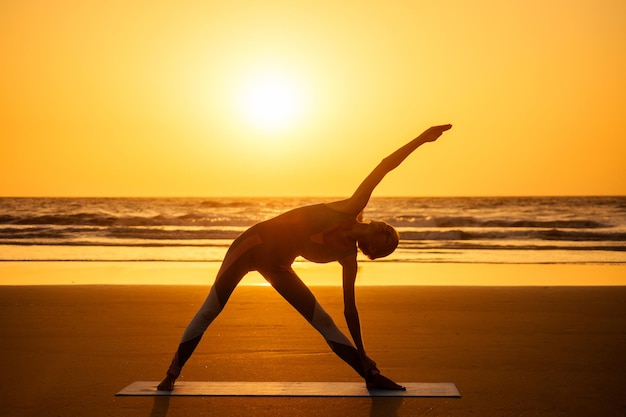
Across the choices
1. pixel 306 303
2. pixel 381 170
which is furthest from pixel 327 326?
pixel 381 170

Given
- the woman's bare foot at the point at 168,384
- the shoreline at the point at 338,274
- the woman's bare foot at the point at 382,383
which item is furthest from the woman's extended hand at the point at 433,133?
the shoreline at the point at 338,274

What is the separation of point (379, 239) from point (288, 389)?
1329mm

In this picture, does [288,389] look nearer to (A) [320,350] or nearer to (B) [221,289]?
(B) [221,289]

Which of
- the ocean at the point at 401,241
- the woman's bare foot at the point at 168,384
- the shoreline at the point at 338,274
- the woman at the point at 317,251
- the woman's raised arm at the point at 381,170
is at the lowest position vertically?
the ocean at the point at 401,241

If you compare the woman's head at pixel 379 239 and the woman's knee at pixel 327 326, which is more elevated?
the woman's head at pixel 379 239

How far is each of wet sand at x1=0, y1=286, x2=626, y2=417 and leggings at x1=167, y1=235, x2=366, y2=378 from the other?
0.38 m

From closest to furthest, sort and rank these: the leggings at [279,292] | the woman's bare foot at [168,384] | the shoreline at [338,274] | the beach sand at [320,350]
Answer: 1. the beach sand at [320,350]
2. the leggings at [279,292]
3. the woman's bare foot at [168,384]
4. the shoreline at [338,274]

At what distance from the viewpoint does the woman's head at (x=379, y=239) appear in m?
5.06

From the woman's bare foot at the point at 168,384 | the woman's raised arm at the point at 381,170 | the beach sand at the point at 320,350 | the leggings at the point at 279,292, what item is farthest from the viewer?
the woman's bare foot at the point at 168,384

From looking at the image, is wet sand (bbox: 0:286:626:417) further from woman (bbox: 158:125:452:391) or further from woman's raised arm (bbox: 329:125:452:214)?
woman's raised arm (bbox: 329:125:452:214)

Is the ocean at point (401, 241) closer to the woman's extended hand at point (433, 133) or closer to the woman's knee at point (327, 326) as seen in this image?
the woman's knee at point (327, 326)

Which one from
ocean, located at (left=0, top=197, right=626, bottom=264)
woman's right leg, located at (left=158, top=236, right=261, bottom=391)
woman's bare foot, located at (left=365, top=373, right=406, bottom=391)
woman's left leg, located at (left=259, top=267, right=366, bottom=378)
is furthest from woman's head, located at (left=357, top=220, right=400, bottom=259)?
ocean, located at (left=0, top=197, right=626, bottom=264)

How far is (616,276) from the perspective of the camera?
46.6ft

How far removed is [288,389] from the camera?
18.3ft
